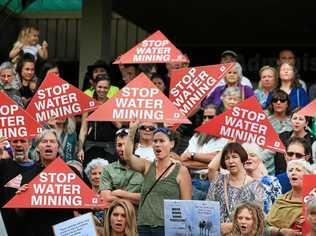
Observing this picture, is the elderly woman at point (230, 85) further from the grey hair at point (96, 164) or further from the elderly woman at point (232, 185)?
the elderly woman at point (232, 185)

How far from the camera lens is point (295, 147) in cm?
1098

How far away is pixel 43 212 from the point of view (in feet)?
35.0

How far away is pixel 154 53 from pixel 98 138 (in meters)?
1.18

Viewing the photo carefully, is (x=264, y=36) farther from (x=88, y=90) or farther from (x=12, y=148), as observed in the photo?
(x=12, y=148)

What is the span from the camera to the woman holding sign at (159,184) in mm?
10578

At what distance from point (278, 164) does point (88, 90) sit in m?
3.56

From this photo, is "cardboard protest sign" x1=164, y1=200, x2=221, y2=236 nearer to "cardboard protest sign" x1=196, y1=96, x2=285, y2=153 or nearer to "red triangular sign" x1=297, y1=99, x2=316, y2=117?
"cardboard protest sign" x1=196, y1=96, x2=285, y2=153

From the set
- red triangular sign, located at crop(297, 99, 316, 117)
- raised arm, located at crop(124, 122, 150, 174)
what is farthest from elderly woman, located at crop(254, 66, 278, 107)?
raised arm, located at crop(124, 122, 150, 174)

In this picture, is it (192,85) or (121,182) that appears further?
(192,85)

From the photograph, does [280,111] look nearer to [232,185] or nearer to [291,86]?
[291,86]

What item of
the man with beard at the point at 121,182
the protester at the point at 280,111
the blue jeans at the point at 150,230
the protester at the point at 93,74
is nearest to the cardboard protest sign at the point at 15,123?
the man with beard at the point at 121,182

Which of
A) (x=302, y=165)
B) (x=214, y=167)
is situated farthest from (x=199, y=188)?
(x=302, y=165)

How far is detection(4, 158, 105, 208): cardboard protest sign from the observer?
34.2 feet

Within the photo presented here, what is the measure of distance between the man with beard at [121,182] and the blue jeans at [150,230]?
0.46 m
